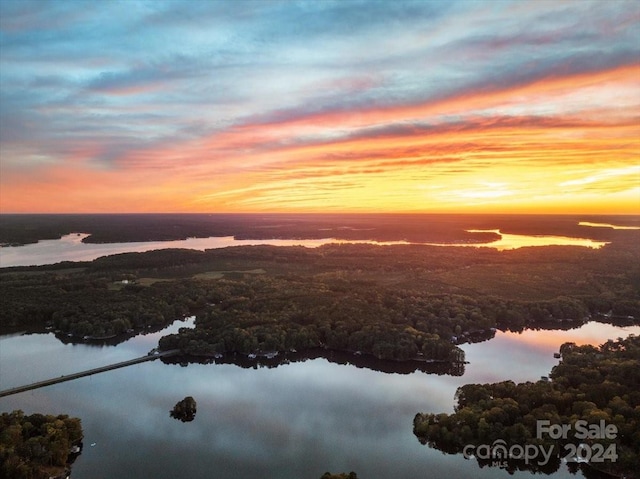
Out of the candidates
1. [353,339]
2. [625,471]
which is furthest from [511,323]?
[625,471]

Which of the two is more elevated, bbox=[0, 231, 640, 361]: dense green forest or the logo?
bbox=[0, 231, 640, 361]: dense green forest

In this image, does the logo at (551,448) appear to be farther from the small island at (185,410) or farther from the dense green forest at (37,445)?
the dense green forest at (37,445)

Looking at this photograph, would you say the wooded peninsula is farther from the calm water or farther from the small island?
the small island

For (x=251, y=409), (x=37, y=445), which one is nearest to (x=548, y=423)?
(x=251, y=409)

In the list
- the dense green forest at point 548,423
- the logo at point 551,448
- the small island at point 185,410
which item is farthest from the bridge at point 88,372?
the logo at point 551,448

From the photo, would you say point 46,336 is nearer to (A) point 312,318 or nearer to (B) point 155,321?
(B) point 155,321

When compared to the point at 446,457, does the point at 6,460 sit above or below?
above

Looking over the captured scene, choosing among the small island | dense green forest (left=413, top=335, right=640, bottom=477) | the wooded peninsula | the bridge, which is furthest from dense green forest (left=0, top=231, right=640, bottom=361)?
dense green forest (left=413, top=335, right=640, bottom=477)
